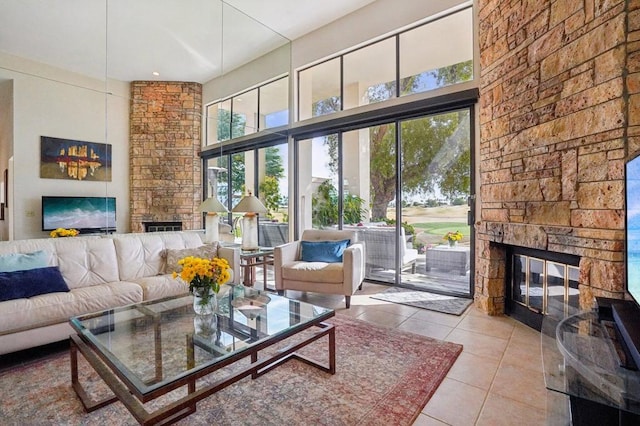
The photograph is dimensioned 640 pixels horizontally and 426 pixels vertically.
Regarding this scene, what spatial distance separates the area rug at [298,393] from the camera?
5.24ft

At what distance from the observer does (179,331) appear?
189cm

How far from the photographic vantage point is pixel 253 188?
580 cm

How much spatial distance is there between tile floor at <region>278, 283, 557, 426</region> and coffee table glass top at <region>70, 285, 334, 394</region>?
908 millimetres

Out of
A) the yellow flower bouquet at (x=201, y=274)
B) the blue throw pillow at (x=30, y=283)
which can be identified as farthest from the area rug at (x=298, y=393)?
the yellow flower bouquet at (x=201, y=274)

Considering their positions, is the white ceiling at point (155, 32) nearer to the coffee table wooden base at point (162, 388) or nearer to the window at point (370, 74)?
the window at point (370, 74)

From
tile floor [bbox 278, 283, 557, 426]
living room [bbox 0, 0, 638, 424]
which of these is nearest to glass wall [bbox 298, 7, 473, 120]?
living room [bbox 0, 0, 638, 424]

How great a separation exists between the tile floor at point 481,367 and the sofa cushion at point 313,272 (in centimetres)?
37

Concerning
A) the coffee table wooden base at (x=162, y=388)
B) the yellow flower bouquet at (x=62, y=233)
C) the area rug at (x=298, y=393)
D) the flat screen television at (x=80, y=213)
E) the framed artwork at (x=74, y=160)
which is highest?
the framed artwork at (x=74, y=160)

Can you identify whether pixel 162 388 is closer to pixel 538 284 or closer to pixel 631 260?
pixel 631 260

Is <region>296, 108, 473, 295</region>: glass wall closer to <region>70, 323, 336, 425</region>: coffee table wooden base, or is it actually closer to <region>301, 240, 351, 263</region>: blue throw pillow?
<region>301, 240, 351, 263</region>: blue throw pillow

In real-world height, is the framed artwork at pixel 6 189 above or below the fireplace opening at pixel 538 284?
above

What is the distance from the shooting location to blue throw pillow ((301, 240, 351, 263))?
3.83m

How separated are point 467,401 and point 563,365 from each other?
712 millimetres

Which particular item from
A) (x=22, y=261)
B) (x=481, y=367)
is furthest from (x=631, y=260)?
(x=22, y=261)
